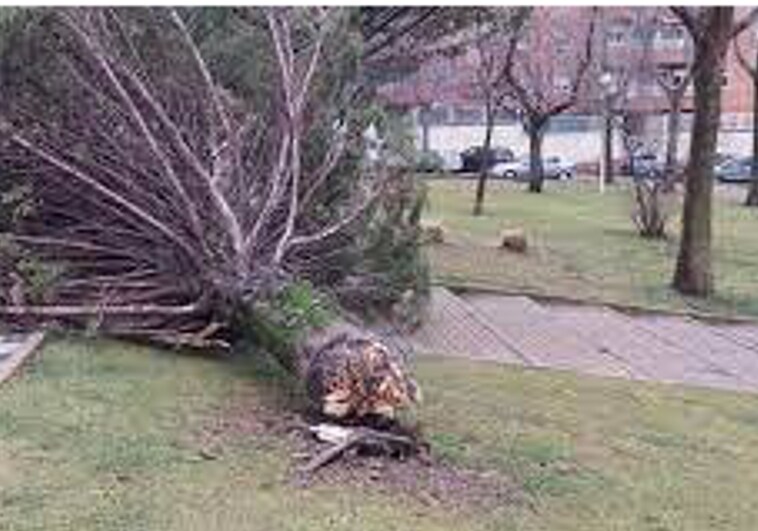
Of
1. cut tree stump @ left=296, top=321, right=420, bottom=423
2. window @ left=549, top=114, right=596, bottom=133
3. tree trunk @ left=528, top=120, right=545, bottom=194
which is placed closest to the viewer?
cut tree stump @ left=296, top=321, right=420, bottom=423

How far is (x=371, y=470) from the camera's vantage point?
6.38 m

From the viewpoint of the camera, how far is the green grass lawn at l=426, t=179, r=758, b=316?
56.4ft

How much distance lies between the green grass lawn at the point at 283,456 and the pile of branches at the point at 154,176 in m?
0.51

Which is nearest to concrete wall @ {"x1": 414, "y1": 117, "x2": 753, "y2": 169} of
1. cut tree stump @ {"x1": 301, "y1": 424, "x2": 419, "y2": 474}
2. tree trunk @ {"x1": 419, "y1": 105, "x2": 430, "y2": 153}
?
tree trunk @ {"x1": 419, "y1": 105, "x2": 430, "y2": 153}

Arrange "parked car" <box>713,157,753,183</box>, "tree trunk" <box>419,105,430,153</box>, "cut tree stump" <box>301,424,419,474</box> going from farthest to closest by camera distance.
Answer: "parked car" <box>713,157,753,183</box> < "tree trunk" <box>419,105,430,153</box> < "cut tree stump" <box>301,424,419,474</box>

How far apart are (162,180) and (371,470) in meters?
3.56

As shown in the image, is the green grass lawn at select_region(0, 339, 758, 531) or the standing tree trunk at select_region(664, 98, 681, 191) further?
the standing tree trunk at select_region(664, 98, 681, 191)

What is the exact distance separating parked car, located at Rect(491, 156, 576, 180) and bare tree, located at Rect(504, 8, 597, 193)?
822cm

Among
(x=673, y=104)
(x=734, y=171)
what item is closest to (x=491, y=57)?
(x=673, y=104)

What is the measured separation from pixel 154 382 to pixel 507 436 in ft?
6.47

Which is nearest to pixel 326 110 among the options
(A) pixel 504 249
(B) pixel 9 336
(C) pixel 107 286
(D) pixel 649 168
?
(C) pixel 107 286

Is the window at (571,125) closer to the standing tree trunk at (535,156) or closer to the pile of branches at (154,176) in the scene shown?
the standing tree trunk at (535,156)

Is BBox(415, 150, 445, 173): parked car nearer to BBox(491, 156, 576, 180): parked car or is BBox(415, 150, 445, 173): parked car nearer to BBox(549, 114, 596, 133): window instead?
BBox(491, 156, 576, 180): parked car

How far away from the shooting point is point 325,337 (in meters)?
7.39
